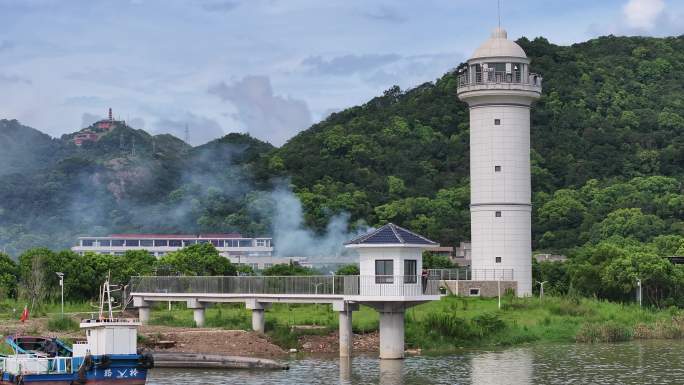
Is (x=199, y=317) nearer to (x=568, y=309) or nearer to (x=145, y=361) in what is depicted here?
(x=568, y=309)

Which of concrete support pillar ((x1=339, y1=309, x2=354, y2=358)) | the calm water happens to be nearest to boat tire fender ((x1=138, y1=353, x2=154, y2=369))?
the calm water

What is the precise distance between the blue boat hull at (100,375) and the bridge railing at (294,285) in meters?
12.5

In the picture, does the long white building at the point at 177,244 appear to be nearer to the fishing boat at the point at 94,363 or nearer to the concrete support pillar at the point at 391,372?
the concrete support pillar at the point at 391,372

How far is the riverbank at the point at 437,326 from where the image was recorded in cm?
5203

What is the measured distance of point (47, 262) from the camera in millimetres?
66812

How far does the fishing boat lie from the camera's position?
1496 inches

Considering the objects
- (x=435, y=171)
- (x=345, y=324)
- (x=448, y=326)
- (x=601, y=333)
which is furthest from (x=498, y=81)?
(x=435, y=171)

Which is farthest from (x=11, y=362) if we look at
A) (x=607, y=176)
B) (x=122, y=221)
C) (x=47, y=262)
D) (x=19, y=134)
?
(x=19, y=134)

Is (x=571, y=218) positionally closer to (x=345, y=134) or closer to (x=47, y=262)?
(x=345, y=134)

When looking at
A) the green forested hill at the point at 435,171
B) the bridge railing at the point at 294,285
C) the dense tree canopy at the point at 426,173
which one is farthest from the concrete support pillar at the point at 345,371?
the green forested hill at the point at 435,171

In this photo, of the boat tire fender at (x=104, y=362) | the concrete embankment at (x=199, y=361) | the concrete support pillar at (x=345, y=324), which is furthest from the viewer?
the concrete support pillar at (x=345, y=324)

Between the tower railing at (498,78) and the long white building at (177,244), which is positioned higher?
the tower railing at (498,78)

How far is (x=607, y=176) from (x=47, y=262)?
5882 centimetres

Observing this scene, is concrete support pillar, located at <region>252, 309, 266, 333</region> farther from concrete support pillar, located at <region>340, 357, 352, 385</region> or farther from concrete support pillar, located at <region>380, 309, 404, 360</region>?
concrete support pillar, located at <region>380, 309, 404, 360</region>
